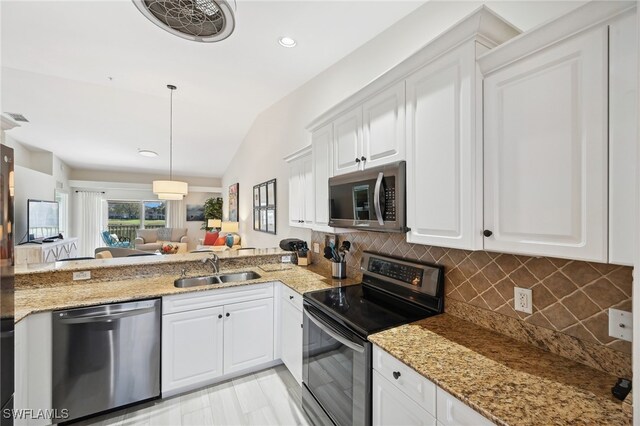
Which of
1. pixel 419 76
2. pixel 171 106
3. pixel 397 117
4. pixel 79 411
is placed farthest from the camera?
pixel 171 106

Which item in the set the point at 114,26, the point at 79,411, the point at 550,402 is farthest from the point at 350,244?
the point at 114,26

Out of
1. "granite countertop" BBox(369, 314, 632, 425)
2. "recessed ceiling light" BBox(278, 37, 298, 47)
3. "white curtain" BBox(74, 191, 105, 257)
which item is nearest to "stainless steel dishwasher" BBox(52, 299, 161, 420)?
"granite countertop" BBox(369, 314, 632, 425)

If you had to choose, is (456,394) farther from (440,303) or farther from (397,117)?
(397,117)

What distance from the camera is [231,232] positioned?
267 inches

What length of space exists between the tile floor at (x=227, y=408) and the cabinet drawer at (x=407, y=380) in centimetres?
107

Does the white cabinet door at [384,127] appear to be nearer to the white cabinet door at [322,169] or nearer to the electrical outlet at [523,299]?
the white cabinet door at [322,169]

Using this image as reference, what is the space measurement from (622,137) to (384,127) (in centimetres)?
105

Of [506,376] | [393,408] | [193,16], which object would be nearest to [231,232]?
[193,16]

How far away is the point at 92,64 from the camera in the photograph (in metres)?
3.34

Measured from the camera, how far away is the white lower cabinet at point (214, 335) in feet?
6.99

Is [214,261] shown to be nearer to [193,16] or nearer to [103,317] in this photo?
[103,317]

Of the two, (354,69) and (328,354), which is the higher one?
(354,69)

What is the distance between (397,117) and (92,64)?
12.8 feet

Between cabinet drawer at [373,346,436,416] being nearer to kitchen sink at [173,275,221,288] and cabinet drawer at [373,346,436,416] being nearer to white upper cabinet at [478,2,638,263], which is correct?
white upper cabinet at [478,2,638,263]
